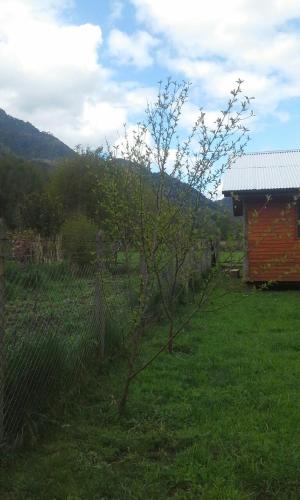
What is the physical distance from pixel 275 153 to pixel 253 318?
9781 mm

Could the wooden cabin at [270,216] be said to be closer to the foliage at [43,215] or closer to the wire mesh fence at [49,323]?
the wire mesh fence at [49,323]

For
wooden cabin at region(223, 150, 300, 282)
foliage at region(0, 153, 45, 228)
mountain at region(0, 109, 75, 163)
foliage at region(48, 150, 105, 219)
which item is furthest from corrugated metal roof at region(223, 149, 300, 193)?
mountain at region(0, 109, 75, 163)

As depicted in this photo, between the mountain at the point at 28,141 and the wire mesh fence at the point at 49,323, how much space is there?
67.4 metres

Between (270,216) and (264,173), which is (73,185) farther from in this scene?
(270,216)

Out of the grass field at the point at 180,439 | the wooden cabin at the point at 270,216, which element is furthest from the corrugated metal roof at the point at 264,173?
the grass field at the point at 180,439

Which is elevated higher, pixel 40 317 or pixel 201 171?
pixel 201 171

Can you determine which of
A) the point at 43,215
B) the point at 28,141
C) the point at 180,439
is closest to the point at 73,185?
the point at 43,215

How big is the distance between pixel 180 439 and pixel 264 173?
1168cm

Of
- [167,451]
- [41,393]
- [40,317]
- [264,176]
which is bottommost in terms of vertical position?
[167,451]

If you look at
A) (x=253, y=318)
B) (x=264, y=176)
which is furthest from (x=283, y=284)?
(x=253, y=318)

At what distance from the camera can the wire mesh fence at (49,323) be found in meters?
3.79

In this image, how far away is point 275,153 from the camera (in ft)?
58.0

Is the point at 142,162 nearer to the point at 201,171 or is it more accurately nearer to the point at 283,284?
the point at 201,171

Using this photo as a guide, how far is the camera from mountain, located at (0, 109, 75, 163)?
75.1 metres
